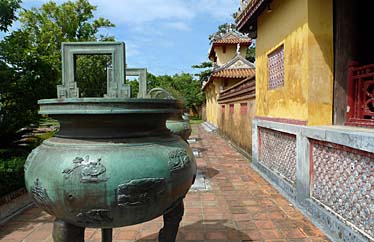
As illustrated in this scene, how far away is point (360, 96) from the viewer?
382cm

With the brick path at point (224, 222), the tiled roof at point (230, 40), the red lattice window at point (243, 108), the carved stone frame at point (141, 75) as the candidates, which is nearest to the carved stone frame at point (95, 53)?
the carved stone frame at point (141, 75)

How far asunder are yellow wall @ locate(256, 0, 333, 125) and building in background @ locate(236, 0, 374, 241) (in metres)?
0.01

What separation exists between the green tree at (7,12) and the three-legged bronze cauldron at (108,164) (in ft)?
14.1

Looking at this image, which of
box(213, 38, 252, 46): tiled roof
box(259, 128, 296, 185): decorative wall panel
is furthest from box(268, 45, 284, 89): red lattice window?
box(213, 38, 252, 46): tiled roof

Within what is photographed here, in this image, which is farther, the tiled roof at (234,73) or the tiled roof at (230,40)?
the tiled roof at (230,40)

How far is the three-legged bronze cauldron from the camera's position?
1.58 m

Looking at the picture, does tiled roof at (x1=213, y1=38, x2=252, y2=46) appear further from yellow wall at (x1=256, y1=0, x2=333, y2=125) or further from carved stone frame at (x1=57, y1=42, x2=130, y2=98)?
carved stone frame at (x1=57, y1=42, x2=130, y2=98)

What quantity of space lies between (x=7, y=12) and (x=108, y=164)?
490cm

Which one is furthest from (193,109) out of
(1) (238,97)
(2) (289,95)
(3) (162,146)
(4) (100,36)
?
(3) (162,146)

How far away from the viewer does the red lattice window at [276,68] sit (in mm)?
5516

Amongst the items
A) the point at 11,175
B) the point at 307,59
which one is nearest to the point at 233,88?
the point at 307,59

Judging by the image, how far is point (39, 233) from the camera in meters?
3.50

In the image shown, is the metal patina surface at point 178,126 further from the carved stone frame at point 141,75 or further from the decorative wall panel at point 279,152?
the decorative wall panel at point 279,152

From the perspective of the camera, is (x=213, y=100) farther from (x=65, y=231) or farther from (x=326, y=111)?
(x=65, y=231)
